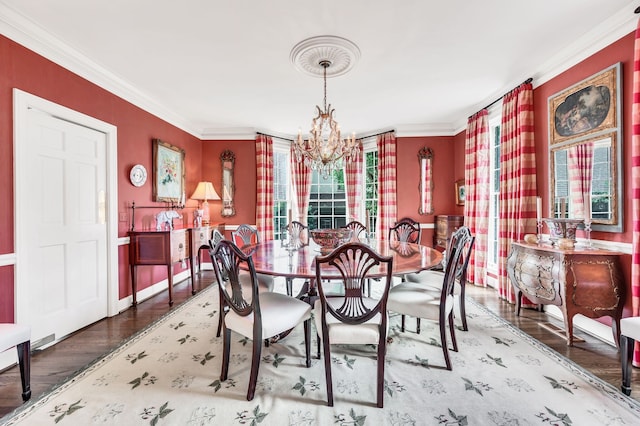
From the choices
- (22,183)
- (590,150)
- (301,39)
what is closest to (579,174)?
(590,150)

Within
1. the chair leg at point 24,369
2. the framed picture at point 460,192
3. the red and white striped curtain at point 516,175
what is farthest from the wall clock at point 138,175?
the framed picture at point 460,192

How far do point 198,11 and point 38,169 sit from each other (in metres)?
1.87

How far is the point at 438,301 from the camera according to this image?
86.9 inches

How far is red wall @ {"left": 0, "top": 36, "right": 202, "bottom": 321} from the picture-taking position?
2205mm

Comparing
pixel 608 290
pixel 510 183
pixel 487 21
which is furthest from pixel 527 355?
pixel 487 21

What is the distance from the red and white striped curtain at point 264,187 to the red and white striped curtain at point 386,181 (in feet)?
6.89

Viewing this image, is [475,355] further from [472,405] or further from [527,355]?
[472,405]

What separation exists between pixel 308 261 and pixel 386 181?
11.8 feet

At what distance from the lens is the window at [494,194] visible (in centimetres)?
429

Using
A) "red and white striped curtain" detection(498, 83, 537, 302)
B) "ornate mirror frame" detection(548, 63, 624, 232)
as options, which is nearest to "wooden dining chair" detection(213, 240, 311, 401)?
"ornate mirror frame" detection(548, 63, 624, 232)

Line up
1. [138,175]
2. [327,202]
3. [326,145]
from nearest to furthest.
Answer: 1. [326,145]
2. [138,175]
3. [327,202]

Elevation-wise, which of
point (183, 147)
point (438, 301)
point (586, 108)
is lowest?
point (438, 301)

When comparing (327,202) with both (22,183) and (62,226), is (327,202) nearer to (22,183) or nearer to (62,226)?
(62,226)

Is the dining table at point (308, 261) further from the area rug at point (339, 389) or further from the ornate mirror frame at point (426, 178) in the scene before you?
the ornate mirror frame at point (426, 178)
